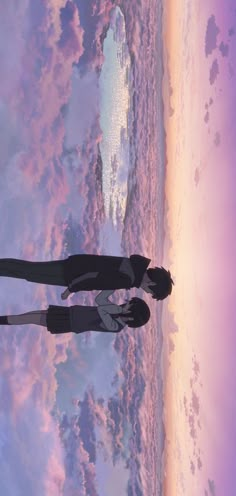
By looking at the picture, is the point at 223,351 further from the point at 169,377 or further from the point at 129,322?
the point at 169,377

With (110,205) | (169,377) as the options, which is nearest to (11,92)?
(110,205)

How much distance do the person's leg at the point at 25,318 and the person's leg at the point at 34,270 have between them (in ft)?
0.89

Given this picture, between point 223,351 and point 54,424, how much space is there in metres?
2.10

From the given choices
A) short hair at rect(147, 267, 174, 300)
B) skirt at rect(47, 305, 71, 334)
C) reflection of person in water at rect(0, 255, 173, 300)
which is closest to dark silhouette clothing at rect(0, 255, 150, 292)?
reflection of person in water at rect(0, 255, 173, 300)

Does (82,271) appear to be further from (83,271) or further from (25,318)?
(25,318)

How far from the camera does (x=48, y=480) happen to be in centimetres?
542

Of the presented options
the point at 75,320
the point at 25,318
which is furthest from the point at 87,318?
the point at 25,318

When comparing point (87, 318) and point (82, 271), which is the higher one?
point (82, 271)

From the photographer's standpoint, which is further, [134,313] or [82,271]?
[134,313]

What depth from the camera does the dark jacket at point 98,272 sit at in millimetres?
3748

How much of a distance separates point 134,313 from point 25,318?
78 centimetres

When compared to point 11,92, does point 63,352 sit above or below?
below

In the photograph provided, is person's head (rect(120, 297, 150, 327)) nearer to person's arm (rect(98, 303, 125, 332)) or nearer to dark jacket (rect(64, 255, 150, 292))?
person's arm (rect(98, 303, 125, 332))

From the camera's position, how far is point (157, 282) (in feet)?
12.7
